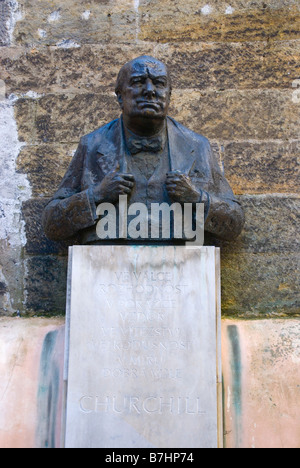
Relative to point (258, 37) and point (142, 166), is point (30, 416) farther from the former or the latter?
point (258, 37)

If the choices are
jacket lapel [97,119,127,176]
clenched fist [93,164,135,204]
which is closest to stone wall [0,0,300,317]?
jacket lapel [97,119,127,176]

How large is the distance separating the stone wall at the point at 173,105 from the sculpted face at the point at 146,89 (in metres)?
0.82

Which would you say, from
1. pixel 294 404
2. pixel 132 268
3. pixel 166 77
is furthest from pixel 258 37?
pixel 294 404

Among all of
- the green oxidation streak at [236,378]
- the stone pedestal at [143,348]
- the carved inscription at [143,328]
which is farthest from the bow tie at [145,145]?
the green oxidation streak at [236,378]

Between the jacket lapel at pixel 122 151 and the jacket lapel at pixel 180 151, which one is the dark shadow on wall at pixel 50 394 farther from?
the jacket lapel at pixel 180 151

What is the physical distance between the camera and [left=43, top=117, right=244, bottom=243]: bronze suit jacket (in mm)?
3547

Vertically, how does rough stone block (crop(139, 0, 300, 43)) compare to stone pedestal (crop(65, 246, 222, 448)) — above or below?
above

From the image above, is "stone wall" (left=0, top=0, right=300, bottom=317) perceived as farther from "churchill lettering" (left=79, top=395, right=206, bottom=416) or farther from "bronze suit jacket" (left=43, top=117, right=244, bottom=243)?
"churchill lettering" (left=79, top=395, right=206, bottom=416)

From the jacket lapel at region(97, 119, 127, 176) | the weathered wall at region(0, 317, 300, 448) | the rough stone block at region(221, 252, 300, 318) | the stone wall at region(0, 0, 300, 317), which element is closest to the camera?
the weathered wall at region(0, 317, 300, 448)

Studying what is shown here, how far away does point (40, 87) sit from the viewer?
4473mm

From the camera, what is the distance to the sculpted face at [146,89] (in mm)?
3518

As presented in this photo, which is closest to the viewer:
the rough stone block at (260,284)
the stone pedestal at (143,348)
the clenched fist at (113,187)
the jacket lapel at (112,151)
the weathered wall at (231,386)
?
the stone pedestal at (143,348)

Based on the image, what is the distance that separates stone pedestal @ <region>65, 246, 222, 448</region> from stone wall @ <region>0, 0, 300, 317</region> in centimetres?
83

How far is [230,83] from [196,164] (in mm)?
963
